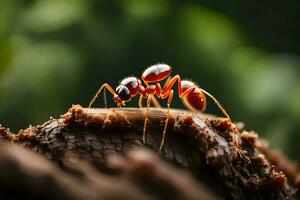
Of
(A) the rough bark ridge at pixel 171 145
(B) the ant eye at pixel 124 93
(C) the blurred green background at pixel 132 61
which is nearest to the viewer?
(A) the rough bark ridge at pixel 171 145

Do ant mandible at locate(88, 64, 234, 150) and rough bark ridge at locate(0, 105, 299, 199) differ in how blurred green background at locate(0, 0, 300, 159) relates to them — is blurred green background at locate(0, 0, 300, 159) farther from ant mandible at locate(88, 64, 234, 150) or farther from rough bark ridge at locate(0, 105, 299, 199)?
rough bark ridge at locate(0, 105, 299, 199)

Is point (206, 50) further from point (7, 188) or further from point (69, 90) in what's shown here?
point (7, 188)

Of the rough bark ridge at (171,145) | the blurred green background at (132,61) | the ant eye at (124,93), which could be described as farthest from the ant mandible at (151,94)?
the blurred green background at (132,61)

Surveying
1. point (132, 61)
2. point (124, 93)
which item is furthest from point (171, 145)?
point (132, 61)

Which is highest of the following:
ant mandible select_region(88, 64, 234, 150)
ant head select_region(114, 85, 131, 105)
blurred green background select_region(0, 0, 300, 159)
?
blurred green background select_region(0, 0, 300, 159)

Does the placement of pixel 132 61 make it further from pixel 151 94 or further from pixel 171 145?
pixel 171 145

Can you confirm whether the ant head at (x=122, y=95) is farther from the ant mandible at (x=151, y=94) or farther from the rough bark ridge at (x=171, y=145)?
the rough bark ridge at (x=171, y=145)

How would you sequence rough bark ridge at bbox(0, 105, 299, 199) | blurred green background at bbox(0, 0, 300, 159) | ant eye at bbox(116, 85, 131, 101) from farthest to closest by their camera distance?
blurred green background at bbox(0, 0, 300, 159)
ant eye at bbox(116, 85, 131, 101)
rough bark ridge at bbox(0, 105, 299, 199)

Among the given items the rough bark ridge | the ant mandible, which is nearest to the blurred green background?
the ant mandible

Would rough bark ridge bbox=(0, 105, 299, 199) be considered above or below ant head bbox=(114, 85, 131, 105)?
below
